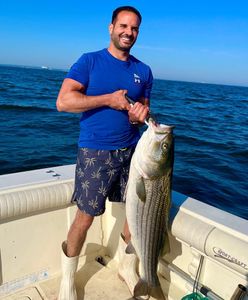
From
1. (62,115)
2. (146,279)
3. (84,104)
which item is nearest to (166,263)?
(146,279)

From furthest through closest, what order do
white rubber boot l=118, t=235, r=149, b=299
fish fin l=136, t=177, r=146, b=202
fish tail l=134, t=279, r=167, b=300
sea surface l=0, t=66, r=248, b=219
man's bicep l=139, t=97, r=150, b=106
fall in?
sea surface l=0, t=66, r=248, b=219 < white rubber boot l=118, t=235, r=149, b=299 < man's bicep l=139, t=97, r=150, b=106 < fish tail l=134, t=279, r=167, b=300 < fish fin l=136, t=177, r=146, b=202

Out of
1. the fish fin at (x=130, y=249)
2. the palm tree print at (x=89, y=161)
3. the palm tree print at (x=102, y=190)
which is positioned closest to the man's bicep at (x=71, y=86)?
the palm tree print at (x=89, y=161)

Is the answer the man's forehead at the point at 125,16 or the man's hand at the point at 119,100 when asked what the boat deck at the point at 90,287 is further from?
the man's forehead at the point at 125,16

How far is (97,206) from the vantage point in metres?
3.11

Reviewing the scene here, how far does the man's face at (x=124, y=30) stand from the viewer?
307 centimetres

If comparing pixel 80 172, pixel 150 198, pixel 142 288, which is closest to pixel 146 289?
pixel 142 288

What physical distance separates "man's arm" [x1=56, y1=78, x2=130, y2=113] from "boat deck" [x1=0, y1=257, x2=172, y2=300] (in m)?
1.82

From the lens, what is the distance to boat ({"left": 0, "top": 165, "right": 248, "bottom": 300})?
2930 mm

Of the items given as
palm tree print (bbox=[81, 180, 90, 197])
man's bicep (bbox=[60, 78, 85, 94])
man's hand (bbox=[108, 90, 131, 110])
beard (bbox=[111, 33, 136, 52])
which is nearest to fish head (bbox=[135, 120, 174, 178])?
man's hand (bbox=[108, 90, 131, 110])

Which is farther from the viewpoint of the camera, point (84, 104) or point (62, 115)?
point (62, 115)

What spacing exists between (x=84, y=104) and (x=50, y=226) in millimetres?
1420

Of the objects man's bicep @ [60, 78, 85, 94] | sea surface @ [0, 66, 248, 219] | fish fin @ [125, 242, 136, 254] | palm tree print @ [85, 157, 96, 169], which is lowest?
sea surface @ [0, 66, 248, 219]

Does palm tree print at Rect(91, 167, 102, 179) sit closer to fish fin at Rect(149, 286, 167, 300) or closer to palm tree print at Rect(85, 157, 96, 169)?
palm tree print at Rect(85, 157, 96, 169)

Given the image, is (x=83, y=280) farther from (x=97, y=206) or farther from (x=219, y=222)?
(x=219, y=222)
